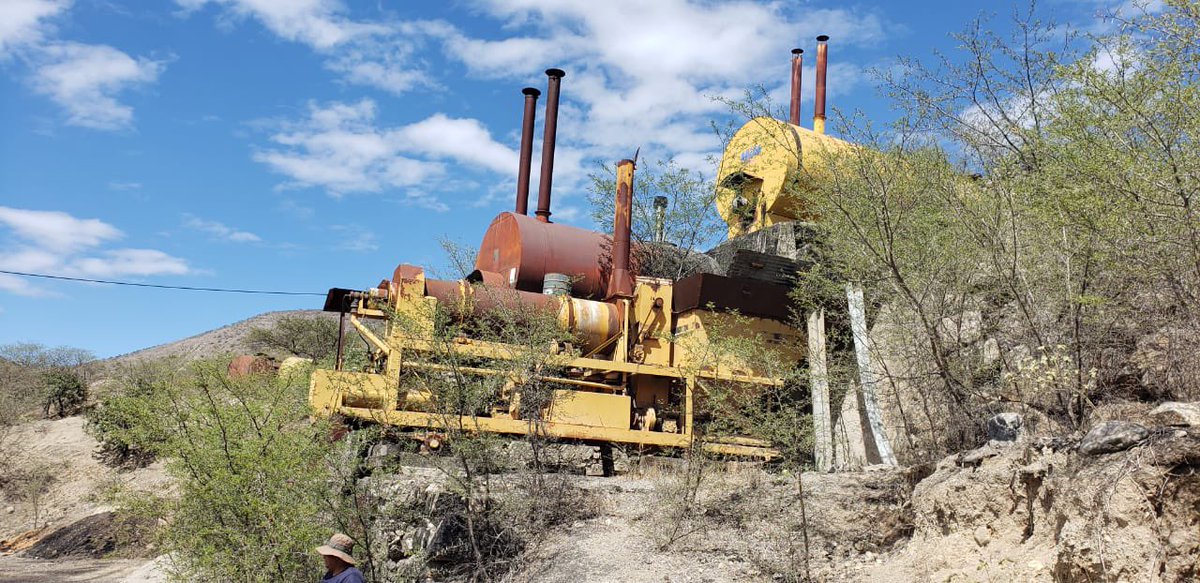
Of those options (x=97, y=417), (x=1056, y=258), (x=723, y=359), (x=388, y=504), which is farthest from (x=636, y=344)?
(x=97, y=417)

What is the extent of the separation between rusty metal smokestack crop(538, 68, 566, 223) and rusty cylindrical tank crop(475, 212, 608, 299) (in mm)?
3291

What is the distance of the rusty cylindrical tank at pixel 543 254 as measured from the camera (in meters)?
13.1

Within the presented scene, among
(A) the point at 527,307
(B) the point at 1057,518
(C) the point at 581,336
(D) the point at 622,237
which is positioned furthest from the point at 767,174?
(B) the point at 1057,518

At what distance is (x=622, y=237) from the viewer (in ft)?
42.4

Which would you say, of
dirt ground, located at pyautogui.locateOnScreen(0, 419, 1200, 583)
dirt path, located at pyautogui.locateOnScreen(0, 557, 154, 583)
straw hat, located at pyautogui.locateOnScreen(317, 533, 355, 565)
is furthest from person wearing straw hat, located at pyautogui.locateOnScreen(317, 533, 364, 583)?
dirt path, located at pyautogui.locateOnScreen(0, 557, 154, 583)

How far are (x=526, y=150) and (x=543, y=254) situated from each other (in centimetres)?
590

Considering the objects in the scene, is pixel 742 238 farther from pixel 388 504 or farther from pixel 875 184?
pixel 388 504

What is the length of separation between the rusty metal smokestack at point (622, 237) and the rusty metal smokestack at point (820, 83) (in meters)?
6.60

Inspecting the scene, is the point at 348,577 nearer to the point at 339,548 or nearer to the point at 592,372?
the point at 339,548

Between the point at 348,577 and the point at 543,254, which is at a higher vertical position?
the point at 543,254

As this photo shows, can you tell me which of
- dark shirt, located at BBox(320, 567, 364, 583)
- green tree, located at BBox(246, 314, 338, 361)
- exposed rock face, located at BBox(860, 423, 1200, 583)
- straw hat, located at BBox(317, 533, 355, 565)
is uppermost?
green tree, located at BBox(246, 314, 338, 361)

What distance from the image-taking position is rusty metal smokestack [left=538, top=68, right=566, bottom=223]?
17.3 m

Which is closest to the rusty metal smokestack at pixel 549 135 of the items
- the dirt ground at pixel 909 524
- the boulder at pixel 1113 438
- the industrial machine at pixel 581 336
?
the industrial machine at pixel 581 336

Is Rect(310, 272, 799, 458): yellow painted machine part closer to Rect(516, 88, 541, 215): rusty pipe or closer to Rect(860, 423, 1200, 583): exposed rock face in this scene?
Rect(860, 423, 1200, 583): exposed rock face
